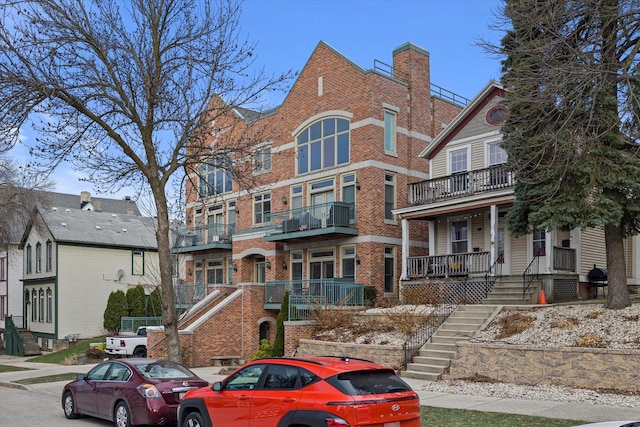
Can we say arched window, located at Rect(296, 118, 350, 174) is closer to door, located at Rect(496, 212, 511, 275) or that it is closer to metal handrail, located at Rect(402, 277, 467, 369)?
door, located at Rect(496, 212, 511, 275)

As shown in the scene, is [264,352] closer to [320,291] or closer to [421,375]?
[320,291]

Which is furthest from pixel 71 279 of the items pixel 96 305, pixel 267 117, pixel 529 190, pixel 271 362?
pixel 271 362

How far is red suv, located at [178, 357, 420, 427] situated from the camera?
801 centimetres

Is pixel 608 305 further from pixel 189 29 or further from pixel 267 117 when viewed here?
pixel 267 117

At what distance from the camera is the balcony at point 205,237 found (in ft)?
114

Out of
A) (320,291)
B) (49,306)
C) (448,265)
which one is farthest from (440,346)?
(49,306)

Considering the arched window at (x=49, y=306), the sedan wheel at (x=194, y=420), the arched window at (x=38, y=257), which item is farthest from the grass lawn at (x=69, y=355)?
the sedan wheel at (x=194, y=420)

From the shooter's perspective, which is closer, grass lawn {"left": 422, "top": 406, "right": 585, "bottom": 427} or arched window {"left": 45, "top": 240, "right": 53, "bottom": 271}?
grass lawn {"left": 422, "top": 406, "right": 585, "bottom": 427}

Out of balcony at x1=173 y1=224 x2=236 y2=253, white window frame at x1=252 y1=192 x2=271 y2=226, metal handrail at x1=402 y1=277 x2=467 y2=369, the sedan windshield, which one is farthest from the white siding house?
the sedan windshield

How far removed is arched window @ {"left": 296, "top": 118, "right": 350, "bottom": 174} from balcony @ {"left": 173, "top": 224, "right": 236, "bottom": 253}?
251 inches

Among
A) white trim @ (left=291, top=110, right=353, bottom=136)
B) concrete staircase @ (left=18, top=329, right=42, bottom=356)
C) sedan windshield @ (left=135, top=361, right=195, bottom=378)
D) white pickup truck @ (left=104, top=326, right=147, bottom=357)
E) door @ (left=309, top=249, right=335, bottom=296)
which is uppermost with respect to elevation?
white trim @ (left=291, top=110, right=353, bottom=136)

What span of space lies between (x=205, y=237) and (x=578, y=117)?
78.1 feet

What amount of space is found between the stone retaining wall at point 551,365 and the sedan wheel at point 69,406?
9092mm

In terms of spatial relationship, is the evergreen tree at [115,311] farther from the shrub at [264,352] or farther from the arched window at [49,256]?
the shrub at [264,352]
